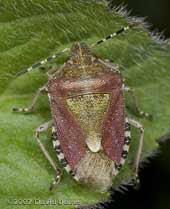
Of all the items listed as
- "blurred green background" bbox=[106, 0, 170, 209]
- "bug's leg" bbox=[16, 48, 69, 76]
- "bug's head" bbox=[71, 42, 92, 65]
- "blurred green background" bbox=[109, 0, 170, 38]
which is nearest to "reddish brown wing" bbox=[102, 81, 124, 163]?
"bug's head" bbox=[71, 42, 92, 65]

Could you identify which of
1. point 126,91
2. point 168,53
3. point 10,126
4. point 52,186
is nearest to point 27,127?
point 10,126

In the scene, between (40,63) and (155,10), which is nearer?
(40,63)

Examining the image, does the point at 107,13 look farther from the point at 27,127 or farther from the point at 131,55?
the point at 27,127

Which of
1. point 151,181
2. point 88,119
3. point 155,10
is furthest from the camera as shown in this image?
point 155,10

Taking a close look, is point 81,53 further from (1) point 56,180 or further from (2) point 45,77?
(1) point 56,180

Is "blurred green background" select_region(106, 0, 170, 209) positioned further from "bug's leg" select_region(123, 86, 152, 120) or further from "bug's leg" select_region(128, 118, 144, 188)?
"bug's leg" select_region(128, 118, 144, 188)

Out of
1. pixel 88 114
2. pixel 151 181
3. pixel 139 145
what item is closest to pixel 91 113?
pixel 88 114

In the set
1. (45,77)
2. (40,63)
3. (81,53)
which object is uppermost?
(81,53)

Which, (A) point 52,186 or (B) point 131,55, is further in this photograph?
(B) point 131,55

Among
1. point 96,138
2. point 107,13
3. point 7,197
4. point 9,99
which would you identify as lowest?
point 7,197
